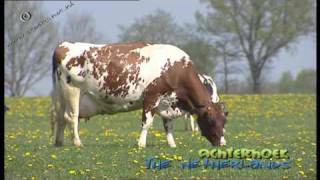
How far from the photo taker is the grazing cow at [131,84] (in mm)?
14258

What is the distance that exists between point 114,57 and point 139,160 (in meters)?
3.50

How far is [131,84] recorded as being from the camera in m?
14.3

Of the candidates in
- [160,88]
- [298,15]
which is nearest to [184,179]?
Result: [160,88]

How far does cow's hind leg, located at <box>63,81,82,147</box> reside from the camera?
14.5 metres

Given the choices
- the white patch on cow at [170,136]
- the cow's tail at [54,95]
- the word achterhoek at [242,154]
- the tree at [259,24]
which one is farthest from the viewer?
the tree at [259,24]

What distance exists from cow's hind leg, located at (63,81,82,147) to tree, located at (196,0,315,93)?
1840 centimetres

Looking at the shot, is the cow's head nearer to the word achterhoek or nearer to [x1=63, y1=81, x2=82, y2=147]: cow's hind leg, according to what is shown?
the word achterhoek

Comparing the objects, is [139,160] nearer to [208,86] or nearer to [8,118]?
[208,86]

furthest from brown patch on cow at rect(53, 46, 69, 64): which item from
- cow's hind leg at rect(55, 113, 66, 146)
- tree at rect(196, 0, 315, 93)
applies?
tree at rect(196, 0, 315, 93)

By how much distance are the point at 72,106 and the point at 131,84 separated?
1421 mm

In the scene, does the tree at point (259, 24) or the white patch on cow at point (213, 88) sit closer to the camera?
the white patch on cow at point (213, 88)

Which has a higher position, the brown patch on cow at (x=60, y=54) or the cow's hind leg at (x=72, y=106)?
the brown patch on cow at (x=60, y=54)

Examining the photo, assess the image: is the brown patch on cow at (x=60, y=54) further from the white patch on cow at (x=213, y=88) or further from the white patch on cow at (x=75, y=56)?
the white patch on cow at (x=213, y=88)

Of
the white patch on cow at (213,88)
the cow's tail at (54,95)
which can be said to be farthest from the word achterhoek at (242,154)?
the cow's tail at (54,95)
